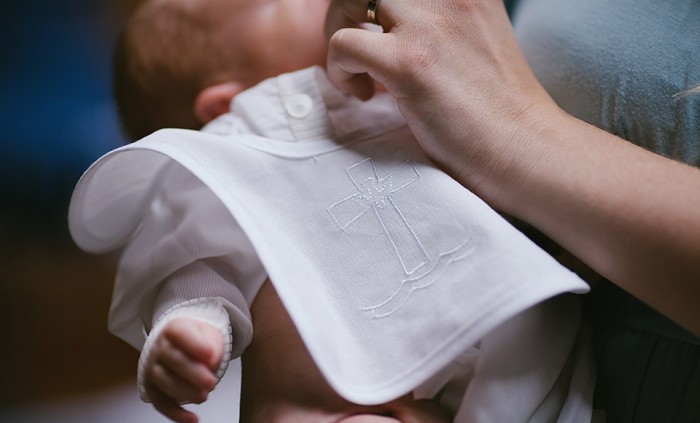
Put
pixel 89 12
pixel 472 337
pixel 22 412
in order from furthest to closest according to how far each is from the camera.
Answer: pixel 89 12 → pixel 22 412 → pixel 472 337

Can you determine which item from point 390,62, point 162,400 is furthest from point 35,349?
point 390,62

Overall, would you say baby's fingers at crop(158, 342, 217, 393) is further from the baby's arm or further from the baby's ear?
the baby's ear

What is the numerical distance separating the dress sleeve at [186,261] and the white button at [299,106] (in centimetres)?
13

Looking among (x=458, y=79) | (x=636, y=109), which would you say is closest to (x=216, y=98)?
(x=458, y=79)

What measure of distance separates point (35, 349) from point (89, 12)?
18.7 inches

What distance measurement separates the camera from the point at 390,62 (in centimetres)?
56

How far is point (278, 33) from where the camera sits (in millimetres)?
743

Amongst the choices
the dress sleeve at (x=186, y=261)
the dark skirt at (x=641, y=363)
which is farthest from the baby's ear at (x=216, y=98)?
the dark skirt at (x=641, y=363)

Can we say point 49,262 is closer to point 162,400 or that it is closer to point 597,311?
point 162,400

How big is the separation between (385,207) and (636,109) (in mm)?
257

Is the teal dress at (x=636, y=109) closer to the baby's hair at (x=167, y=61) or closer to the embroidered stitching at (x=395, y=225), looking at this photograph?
the embroidered stitching at (x=395, y=225)

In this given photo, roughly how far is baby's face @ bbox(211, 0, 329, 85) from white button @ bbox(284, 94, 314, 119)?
89 mm

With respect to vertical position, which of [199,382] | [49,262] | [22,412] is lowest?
[22,412]

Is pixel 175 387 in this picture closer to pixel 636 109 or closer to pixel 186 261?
pixel 186 261
